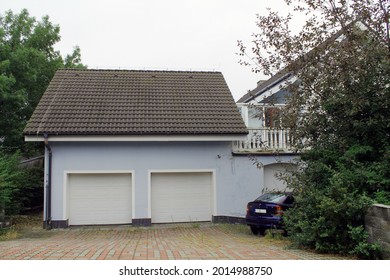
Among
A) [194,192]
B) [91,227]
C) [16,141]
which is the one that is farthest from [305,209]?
[16,141]

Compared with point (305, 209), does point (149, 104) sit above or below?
above

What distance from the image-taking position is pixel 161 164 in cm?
1459

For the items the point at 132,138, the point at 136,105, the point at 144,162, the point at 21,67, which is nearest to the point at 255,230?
the point at 144,162

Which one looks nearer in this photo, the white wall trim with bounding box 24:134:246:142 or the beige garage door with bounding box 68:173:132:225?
the white wall trim with bounding box 24:134:246:142

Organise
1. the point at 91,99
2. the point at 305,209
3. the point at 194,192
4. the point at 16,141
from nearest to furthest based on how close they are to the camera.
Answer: the point at 305,209, the point at 194,192, the point at 91,99, the point at 16,141

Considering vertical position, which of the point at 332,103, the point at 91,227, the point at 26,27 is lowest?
the point at 91,227

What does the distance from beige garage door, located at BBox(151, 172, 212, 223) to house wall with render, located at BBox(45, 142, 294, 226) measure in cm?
39

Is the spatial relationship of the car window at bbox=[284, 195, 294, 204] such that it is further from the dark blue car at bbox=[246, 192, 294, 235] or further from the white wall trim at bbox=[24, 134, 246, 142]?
the white wall trim at bbox=[24, 134, 246, 142]

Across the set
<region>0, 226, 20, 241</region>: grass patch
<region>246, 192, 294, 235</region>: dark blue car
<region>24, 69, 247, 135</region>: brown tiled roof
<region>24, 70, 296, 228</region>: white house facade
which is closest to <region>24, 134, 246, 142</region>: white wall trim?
<region>24, 70, 296, 228</region>: white house facade

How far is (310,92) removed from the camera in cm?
1013

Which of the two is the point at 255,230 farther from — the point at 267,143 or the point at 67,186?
the point at 67,186

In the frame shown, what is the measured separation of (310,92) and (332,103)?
106 centimetres

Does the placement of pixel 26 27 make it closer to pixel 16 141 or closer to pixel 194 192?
pixel 16 141

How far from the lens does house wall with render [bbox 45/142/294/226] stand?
558 inches
